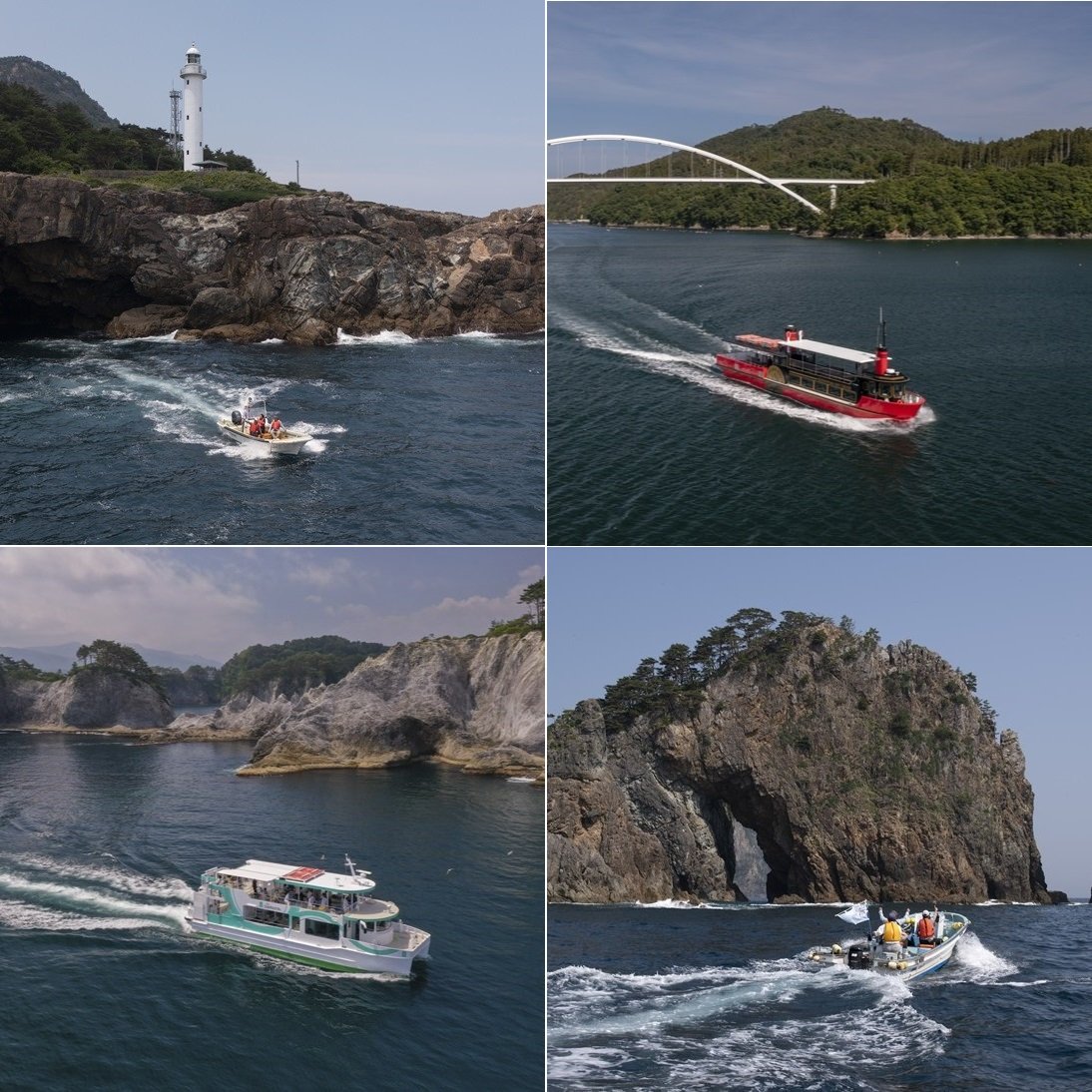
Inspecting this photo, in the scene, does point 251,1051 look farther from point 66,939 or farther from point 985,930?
point 985,930

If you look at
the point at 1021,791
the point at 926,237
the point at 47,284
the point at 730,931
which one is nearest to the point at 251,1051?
the point at 730,931

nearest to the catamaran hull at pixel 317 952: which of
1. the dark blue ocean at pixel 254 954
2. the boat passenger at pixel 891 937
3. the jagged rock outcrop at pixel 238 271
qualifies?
the dark blue ocean at pixel 254 954

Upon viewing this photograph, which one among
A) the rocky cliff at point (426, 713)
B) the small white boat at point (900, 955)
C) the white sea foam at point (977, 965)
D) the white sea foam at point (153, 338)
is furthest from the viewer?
the white sea foam at point (153, 338)

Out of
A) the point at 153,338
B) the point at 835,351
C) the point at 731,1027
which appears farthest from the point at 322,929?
the point at 153,338

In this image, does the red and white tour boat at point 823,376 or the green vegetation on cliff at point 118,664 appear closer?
the red and white tour boat at point 823,376

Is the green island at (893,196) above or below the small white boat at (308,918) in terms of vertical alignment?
above

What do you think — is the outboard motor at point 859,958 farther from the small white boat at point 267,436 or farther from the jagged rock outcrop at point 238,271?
the jagged rock outcrop at point 238,271
